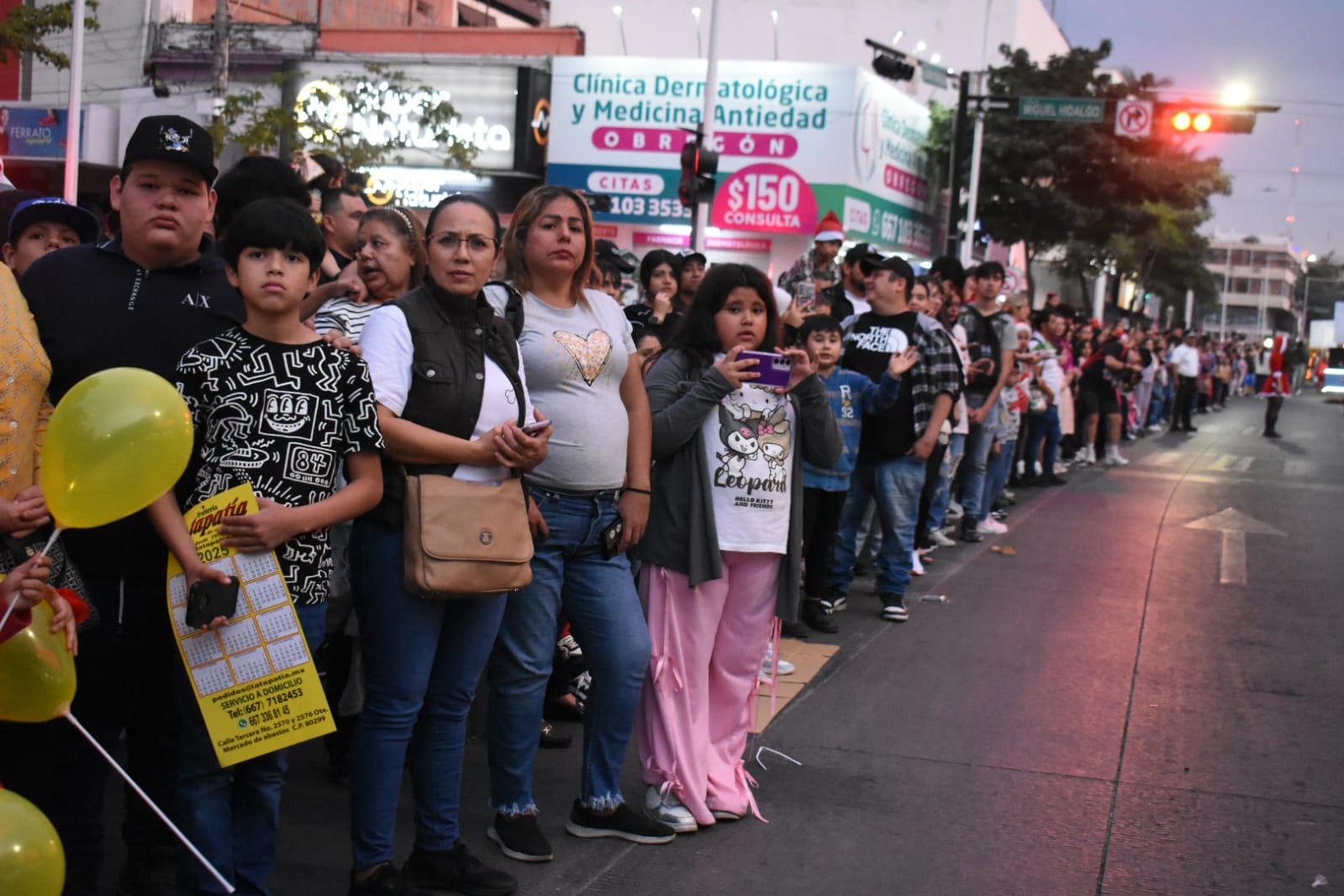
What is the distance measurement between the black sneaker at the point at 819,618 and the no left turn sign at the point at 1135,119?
1669 centimetres

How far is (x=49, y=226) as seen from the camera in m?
4.78

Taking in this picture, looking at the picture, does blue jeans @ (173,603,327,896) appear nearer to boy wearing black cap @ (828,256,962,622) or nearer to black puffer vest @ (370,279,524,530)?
black puffer vest @ (370,279,524,530)

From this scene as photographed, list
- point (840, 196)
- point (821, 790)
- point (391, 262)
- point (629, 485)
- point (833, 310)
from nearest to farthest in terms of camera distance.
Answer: point (629, 485)
point (391, 262)
point (821, 790)
point (833, 310)
point (840, 196)

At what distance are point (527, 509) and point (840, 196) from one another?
2594 cm

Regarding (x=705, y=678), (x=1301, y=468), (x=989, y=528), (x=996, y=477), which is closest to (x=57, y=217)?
(x=705, y=678)

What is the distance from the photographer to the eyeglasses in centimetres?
404

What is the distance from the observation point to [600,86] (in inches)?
1177

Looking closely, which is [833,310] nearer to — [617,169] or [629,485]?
[629,485]

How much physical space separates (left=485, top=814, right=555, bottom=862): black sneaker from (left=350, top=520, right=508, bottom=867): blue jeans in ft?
1.06

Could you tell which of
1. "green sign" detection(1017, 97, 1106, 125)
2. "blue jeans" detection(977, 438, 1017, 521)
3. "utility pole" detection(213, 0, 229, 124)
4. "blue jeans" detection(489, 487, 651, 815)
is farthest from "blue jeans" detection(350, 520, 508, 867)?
"utility pole" detection(213, 0, 229, 124)

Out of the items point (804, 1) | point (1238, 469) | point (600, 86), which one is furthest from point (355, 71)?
point (1238, 469)

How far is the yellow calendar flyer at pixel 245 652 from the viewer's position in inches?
135

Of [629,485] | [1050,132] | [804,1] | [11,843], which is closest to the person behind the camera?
[11,843]

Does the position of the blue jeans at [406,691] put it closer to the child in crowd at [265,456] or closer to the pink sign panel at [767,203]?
the child in crowd at [265,456]
